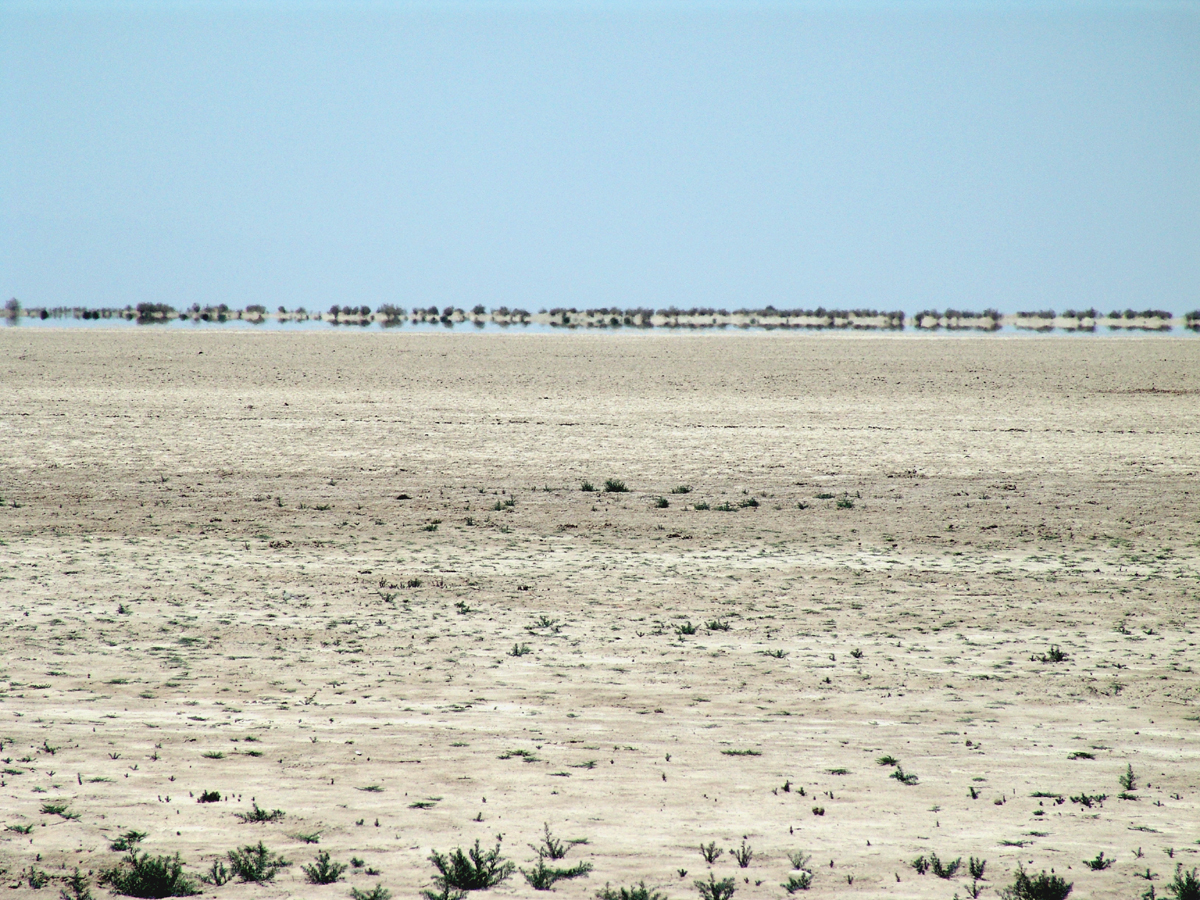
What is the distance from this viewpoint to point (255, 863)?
5.68m

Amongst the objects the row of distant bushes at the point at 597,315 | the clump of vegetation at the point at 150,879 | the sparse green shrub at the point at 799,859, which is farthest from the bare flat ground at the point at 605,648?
the row of distant bushes at the point at 597,315

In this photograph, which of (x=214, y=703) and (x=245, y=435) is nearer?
(x=214, y=703)

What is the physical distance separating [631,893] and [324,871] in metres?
1.56

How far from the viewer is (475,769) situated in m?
7.05

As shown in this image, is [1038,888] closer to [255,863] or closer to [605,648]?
[255,863]

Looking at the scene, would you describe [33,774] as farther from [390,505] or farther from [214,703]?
[390,505]

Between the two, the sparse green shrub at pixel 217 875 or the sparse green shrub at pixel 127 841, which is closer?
the sparse green shrub at pixel 217 875

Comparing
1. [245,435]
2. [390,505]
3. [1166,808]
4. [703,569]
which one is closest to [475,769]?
[1166,808]

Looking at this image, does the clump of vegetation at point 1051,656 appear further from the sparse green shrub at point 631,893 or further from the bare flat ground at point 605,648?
the sparse green shrub at point 631,893

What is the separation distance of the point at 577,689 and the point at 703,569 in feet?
15.0

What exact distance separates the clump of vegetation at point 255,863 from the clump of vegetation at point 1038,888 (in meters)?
3.69

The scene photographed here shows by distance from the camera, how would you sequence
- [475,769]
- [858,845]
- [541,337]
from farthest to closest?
[541,337] → [475,769] → [858,845]

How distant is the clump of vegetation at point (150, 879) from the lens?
5418mm

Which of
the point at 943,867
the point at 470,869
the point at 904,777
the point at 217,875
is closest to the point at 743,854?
the point at 943,867
